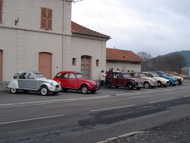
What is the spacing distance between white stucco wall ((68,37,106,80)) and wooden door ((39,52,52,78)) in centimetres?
184

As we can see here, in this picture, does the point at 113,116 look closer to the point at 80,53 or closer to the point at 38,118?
the point at 38,118

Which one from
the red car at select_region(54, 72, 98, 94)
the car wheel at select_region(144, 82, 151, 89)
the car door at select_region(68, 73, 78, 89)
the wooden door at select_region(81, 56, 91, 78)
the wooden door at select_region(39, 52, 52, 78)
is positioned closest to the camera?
the red car at select_region(54, 72, 98, 94)

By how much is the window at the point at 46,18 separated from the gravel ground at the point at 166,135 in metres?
19.7

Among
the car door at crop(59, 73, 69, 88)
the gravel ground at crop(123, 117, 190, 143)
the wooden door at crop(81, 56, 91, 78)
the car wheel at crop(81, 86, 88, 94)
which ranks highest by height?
the wooden door at crop(81, 56, 91, 78)

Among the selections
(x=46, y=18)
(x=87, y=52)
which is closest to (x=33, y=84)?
(x=46, y=18)

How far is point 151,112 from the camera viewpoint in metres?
12.8

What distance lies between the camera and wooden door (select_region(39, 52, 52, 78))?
90.6 ft

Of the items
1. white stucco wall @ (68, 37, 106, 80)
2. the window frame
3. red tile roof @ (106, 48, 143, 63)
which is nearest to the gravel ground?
the window frame

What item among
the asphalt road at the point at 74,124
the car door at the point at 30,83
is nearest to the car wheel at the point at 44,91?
the car door at the point at 30,83

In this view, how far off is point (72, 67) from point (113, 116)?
19908mm

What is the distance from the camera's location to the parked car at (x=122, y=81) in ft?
91.7

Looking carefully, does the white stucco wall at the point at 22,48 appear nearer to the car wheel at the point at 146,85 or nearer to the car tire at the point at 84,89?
the car tire at the point at 84,89

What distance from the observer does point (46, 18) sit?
27.5 metres

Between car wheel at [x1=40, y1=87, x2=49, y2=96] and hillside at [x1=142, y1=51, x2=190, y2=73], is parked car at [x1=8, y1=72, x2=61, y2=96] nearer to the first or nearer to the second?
car wheel at [x1=40, y1=87, x2=49, y2=96]
